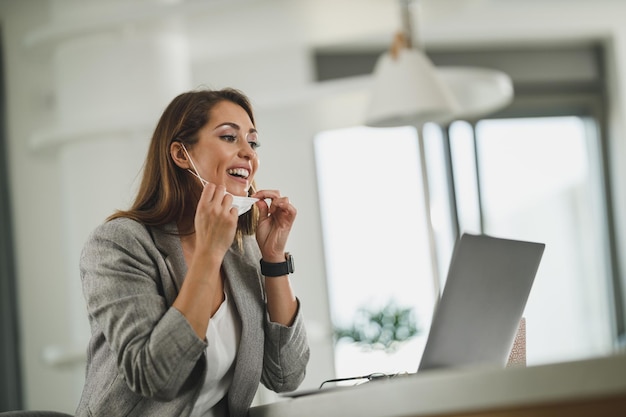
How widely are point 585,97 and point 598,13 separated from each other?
0.65 meters

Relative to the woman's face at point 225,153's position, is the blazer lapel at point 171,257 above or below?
below

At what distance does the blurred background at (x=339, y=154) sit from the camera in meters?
4.20

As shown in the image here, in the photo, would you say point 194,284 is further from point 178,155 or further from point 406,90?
point 406,90

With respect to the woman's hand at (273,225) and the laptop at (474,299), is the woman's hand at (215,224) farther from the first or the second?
the laptop at (474,299)

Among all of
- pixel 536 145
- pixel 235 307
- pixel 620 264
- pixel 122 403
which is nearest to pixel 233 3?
pixel 235 307

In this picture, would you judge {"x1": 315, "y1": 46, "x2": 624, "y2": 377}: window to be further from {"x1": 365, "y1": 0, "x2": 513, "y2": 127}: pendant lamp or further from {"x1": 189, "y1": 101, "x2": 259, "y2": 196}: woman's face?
{"x1": 189, "y1": 101, "x2": 259, "y2": 196}: woman's face

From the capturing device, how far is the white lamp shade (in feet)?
11.8

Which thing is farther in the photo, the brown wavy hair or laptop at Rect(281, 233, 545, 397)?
the brown wavy hair

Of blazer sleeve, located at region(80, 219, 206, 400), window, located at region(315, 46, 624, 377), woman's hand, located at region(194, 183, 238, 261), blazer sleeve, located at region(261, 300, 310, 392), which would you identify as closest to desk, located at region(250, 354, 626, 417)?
blazer sleeve, located at region(80, 219, 206, 400)

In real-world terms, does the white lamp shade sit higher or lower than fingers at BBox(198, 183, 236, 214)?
higher

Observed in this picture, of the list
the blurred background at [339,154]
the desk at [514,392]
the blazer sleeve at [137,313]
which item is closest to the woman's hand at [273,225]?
the blazer sleeve at [137,313]

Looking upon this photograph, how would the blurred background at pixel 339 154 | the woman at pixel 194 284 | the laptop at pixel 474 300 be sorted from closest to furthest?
the laptop at pixel 474 300 < the woman at pixel 194 284 < the blurred background at pixel 339 154

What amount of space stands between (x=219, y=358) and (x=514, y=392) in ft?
2.70

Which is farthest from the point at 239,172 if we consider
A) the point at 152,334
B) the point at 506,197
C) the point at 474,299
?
the point at 506,197
